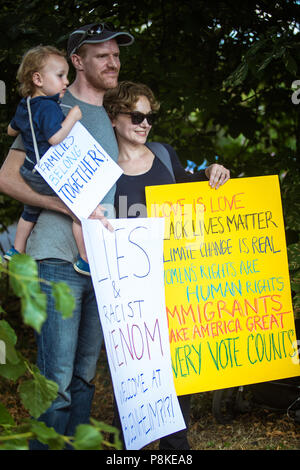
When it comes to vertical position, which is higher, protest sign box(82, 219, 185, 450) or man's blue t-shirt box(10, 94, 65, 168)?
man's blue t-shirt box(10, 94, 65, 168)

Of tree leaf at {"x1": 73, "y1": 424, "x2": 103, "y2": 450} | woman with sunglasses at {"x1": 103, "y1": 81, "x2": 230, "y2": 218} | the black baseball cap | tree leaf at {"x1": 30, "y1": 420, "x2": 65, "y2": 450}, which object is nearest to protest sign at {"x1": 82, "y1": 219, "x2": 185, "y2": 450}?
woman with sunglasses at {"x1": 103, "y1": 81, "x2": 230, "y2": 218}

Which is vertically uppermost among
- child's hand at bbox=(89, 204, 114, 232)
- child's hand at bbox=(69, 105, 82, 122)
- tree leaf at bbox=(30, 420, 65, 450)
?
child's hand at bbox=(69, 105, 82, 122)

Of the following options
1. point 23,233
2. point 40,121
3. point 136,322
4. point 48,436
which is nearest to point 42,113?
point 40,121

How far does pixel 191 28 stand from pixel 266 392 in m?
2.38

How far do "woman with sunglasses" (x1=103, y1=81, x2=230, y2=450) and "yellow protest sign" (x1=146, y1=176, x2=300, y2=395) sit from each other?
8 centimetres

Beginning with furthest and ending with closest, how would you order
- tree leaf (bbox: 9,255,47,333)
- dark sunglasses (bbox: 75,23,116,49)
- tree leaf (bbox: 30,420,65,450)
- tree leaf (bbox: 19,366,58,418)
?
dark sunglasses (bbox: 75,23,116,49) < tree leaf (bbox: 19,366,58,418) < tree leaf (bbox: 30,420,65,450) < tree leaf (bbox: 9,255,47,333)

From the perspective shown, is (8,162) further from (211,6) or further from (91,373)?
(211,6)

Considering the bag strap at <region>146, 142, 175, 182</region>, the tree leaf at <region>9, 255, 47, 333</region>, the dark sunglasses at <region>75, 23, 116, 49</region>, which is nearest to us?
the tree leaf at <region>9, 255, 47, 333</region>

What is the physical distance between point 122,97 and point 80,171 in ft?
1.45

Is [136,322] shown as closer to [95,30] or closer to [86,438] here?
[86,438]

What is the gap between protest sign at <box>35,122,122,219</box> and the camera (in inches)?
85.4

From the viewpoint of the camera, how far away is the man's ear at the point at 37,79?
2188 millimetres

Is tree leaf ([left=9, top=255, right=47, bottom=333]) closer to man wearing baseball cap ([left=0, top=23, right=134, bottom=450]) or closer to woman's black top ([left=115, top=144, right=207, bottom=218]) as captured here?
man wearing baseball cap ([left=0, top=23, right=134, bottom=450])

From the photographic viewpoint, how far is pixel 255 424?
3223mm
